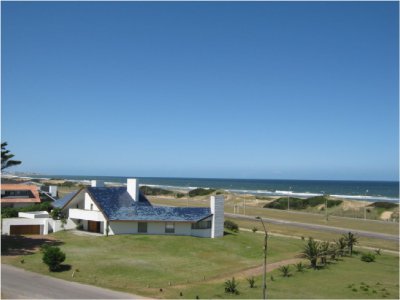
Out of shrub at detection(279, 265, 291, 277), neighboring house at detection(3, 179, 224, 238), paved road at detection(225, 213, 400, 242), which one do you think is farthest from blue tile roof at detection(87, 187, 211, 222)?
paved road at detection(225, 213, 400, 242)

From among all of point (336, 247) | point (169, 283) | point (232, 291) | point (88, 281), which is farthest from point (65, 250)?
point (336, 247)

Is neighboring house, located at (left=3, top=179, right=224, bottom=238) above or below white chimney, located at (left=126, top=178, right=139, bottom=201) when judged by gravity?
below

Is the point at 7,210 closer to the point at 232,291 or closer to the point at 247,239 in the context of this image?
the point at 247,239

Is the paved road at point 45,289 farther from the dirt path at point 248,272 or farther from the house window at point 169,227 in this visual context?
the house window at point 169,227

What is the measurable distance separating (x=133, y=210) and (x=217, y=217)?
10548 millimetres

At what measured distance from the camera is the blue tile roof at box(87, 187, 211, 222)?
5253 cm

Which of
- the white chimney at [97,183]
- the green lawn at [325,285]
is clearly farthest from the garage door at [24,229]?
the green lawn at [325,285]

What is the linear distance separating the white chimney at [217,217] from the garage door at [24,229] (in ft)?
70.8

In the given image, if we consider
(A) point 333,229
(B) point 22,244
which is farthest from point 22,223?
(A) point 333,229

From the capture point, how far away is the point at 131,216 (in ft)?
172

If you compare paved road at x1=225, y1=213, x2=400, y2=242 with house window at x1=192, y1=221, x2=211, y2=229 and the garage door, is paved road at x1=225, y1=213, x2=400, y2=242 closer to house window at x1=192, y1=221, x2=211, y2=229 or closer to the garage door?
house window at x1=192, y1=221, x2=211, y2=229

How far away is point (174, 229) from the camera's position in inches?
2096

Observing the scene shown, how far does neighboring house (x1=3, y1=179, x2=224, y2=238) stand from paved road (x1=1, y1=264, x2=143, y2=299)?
58.3 ft

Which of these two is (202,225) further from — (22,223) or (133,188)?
(22,223)
